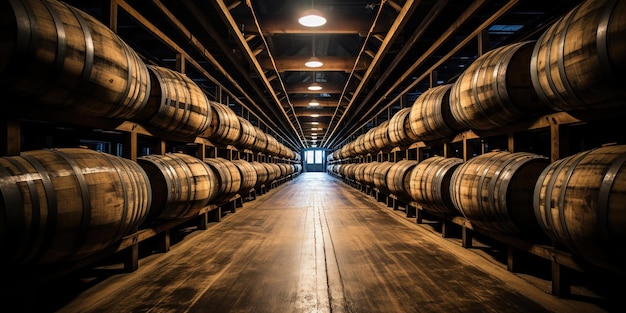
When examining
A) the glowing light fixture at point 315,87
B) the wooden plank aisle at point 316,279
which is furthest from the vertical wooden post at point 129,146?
the glowing light fixture at point 315,87

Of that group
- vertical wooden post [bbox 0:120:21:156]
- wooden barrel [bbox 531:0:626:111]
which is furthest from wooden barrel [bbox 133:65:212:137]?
wooden barrel [bbox 531:0:626:111]

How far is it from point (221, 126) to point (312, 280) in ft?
13.4

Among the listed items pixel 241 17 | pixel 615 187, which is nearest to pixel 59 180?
pixel 615 187

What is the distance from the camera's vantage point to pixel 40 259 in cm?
207

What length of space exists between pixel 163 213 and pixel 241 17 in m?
3.96

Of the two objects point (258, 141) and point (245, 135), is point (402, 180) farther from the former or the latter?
point (258, 141)

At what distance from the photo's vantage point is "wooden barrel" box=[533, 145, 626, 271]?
1900 millimetres

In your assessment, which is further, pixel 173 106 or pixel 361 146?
pixel 361 146

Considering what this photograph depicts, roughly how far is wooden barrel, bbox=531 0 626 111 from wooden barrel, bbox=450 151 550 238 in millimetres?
650

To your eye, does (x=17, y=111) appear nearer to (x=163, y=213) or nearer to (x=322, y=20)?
(x=163, y=213)

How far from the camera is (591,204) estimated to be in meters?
2.03

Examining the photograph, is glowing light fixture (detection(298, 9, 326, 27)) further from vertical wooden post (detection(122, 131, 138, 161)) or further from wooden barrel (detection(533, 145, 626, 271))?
wooden barrel (detection(533, 145, 626, 271))

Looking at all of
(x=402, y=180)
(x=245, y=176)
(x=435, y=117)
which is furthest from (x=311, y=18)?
(x=245, y=176)

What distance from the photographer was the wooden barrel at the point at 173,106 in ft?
12.6
